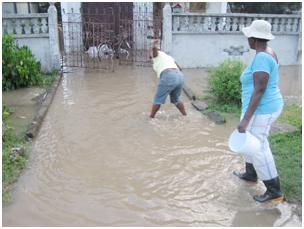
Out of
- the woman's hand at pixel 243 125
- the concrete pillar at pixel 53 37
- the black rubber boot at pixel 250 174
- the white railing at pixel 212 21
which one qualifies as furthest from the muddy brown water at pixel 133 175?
the white railing at pixel 212 21

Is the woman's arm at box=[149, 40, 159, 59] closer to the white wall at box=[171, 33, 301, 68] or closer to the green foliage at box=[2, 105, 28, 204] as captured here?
the green foliage at box=[2, 105, 28, 204]

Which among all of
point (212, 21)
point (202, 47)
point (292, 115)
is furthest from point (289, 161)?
point (212, 21)

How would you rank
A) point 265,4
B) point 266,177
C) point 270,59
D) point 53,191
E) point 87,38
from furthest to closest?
point 265,4
point 87,38
point 53,191
point 266,177
point 270,59

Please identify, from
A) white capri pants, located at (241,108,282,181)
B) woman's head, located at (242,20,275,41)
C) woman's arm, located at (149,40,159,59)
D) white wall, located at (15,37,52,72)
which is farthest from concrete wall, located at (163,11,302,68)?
white capri pants, located at (241,108,282,181)

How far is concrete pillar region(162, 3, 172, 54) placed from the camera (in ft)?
36.3

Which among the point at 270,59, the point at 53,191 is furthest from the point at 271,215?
the point at 53,191

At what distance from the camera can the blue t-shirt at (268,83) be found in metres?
3.74

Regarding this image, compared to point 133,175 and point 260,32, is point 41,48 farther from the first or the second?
point 260,32

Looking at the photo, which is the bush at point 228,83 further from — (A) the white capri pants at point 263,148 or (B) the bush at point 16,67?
(B) the bush at point 16,67

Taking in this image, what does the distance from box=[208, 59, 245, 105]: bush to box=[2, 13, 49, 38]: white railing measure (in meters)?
5.13

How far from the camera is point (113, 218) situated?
3852 mm

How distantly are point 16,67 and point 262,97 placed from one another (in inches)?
244

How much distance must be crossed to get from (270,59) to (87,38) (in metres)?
9.64

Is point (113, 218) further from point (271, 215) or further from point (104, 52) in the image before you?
point (104, 52)
